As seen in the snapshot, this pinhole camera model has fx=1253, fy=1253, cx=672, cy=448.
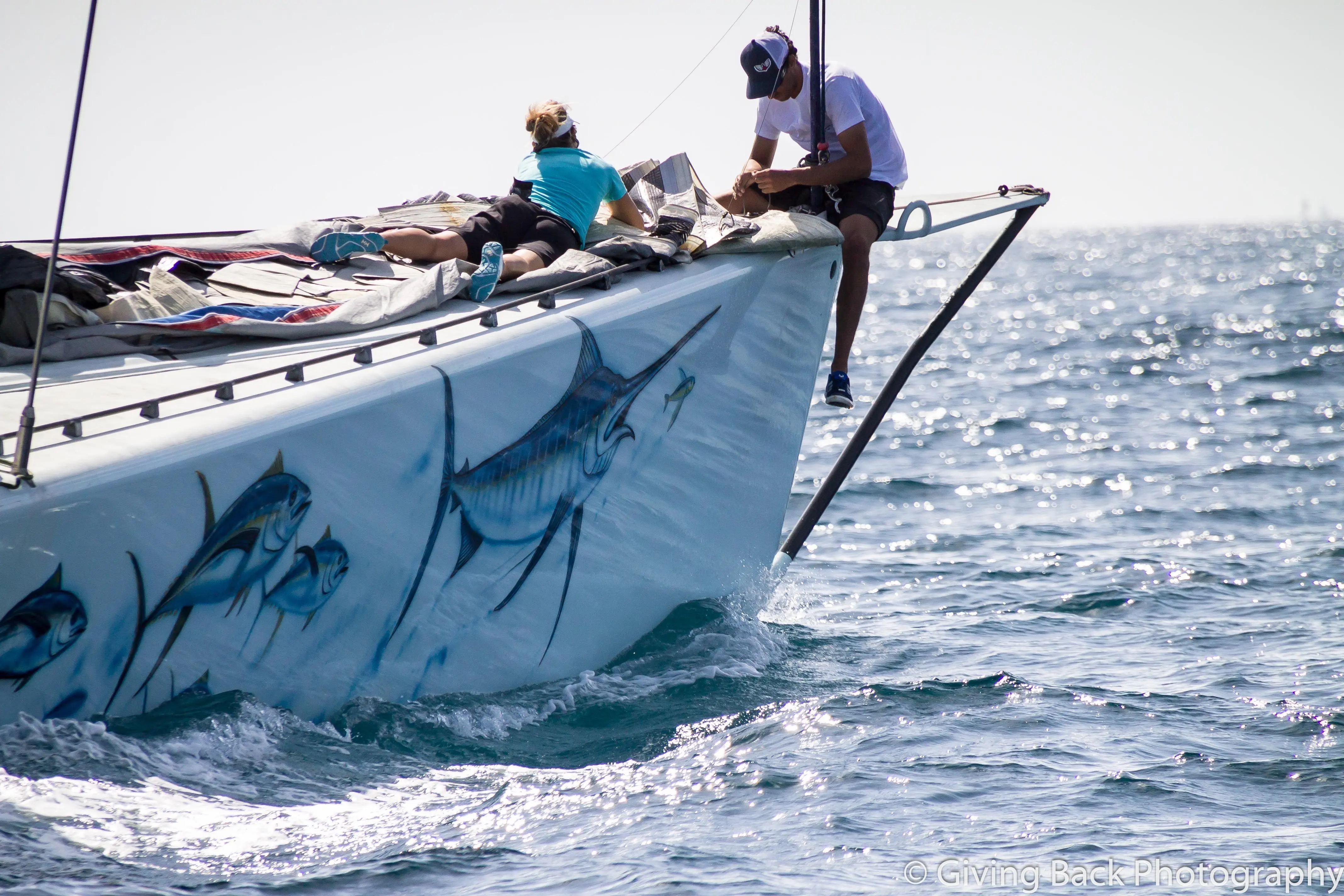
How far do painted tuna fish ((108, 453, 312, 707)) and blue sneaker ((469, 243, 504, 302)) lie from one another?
1058mm

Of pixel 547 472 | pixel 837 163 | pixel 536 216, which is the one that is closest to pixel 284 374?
pixel 547 472

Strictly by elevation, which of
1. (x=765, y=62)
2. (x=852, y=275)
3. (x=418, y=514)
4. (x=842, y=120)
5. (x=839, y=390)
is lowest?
(x=418, y=514)

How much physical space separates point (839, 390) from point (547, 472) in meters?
1.36

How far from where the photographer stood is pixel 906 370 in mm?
5359

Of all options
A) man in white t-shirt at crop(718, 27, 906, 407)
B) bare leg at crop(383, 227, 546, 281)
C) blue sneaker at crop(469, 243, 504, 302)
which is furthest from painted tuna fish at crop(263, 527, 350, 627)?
man in white t-shirt at crop(718, 27, 906, 407)

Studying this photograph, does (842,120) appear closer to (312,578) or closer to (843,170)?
(843,170)

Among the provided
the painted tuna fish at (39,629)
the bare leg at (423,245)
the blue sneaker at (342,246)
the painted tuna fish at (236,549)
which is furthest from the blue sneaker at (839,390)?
the painted tuna fish at (39,629)

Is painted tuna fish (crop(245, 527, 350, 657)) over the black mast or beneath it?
beneath

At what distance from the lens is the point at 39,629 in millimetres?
2461

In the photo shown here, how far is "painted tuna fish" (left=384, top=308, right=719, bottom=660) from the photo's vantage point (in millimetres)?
3307

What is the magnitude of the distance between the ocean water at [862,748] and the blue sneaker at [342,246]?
1557 millimetres

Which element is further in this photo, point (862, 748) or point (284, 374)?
point (862, 748)

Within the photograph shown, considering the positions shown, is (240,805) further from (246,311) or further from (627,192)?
(627,192)

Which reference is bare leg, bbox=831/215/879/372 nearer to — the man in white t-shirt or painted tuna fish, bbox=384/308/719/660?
the man in white t-shirt
